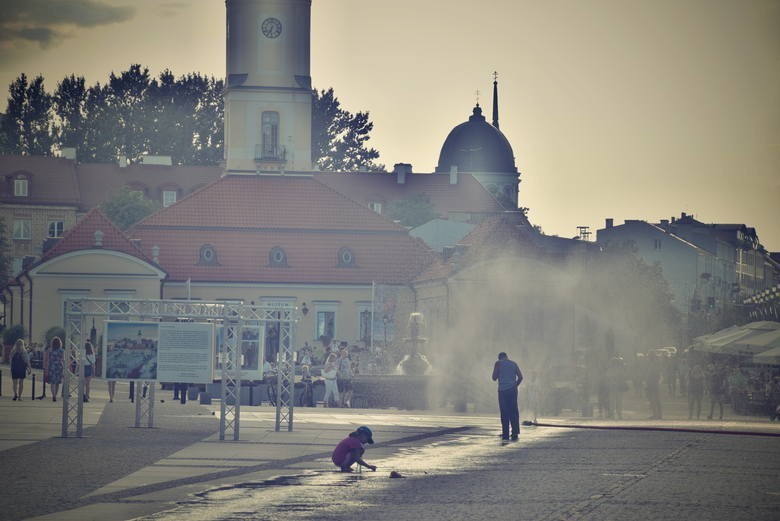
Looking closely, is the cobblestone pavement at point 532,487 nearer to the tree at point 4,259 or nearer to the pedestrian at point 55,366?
the pedestrian at point 55,366

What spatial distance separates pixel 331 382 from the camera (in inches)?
1837

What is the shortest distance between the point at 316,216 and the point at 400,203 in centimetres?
3777

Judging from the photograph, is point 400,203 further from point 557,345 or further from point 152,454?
point 152,454

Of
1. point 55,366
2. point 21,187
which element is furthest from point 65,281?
point 21,187

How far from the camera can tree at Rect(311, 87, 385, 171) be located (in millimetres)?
127438

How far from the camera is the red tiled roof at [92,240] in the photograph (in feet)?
246

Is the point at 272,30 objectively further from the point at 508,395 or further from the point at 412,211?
the point at 508,395

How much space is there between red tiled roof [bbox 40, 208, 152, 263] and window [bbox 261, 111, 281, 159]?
12542 mm

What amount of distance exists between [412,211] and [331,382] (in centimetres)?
Answer: 7084

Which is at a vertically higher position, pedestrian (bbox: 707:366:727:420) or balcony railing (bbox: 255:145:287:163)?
balcony railing (bbox: 255:145:287:163)

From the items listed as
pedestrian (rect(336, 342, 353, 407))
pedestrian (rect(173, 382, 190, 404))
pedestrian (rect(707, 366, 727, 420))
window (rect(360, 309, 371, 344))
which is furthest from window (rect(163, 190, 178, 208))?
pedestrian (rect(707, 366, 727, 420))

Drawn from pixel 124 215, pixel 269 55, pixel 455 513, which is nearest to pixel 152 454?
pixel 455 513

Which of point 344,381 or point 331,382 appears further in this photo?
point 344,381

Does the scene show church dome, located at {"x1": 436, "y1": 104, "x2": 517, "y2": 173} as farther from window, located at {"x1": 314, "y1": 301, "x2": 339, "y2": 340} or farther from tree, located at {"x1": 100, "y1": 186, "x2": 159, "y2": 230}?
window, located at {"x1": 314, "y1": 301, "x2": 339, "y2": 340}
